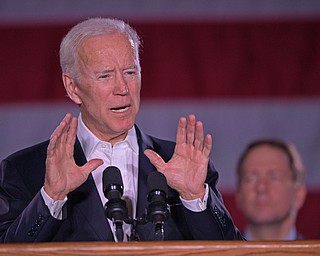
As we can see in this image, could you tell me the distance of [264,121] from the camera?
3.51m

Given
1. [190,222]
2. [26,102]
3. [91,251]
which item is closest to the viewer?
[91,251]

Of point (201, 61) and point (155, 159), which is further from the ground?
point (201, 61)

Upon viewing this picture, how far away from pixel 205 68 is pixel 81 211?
1.51 metres

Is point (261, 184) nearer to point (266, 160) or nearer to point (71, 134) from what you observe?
point (266, 160)

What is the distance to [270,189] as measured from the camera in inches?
126

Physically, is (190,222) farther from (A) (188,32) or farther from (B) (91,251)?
(A) (188,32)

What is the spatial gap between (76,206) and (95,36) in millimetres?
394

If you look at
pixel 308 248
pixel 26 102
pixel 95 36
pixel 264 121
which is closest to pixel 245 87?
pixel 264 121

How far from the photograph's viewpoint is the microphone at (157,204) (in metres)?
1.87

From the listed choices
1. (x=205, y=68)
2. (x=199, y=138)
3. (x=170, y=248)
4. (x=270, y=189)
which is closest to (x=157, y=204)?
(x=170, y=248)

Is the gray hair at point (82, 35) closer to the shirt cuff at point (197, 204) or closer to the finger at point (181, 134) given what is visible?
the finger at point (181, 134)

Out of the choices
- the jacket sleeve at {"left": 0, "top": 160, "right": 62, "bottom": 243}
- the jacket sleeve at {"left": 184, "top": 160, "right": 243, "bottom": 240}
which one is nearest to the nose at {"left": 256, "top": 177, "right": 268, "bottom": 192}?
the jacket sleeve at {"left": 184, "top": 160, "right": 243, "bottom": 240}

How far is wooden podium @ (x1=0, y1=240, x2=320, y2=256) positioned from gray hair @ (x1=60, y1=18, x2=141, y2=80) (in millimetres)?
578

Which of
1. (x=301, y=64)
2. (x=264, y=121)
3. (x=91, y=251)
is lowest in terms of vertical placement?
(x=91, y=251)
